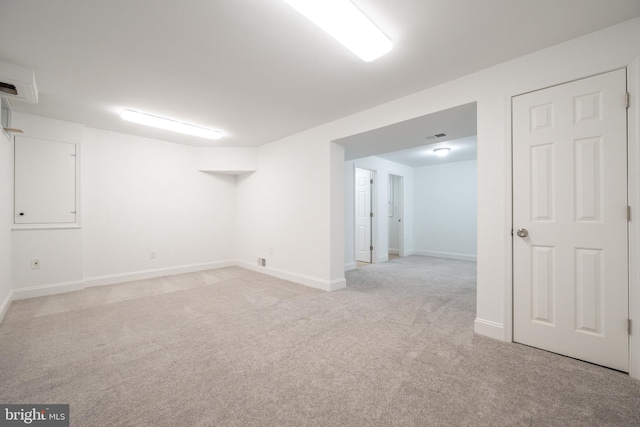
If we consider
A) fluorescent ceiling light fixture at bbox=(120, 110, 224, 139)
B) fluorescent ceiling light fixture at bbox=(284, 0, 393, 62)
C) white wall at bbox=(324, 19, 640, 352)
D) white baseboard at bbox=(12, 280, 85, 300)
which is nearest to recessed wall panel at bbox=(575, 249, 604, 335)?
white wall at bbox=(324, 19, 640, 352)

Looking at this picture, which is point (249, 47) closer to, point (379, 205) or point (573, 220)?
point (573, 220)

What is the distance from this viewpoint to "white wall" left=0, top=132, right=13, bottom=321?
2874 mm

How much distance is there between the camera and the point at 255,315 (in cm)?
291

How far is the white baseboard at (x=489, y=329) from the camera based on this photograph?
2311mm

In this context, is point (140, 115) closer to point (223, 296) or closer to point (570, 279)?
point (223, 296)

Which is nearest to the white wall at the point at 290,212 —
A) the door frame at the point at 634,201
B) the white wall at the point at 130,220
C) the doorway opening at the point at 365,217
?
the white wall at the point at 130,220

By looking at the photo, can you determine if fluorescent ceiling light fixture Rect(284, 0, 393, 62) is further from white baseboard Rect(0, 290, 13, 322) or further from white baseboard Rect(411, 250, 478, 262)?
white baseboard Rect(411, 250, 478, 262)

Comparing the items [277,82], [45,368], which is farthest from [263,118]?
[45,368]

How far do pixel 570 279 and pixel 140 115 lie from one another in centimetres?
496

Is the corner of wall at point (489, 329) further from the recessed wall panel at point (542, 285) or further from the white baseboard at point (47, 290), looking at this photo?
the white baseboard at point (47, 290)

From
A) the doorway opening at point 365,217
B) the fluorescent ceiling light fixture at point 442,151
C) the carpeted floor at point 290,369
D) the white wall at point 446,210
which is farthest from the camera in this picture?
the white wall at point 446,210

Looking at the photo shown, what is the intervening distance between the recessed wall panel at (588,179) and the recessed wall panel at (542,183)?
5.9 inches

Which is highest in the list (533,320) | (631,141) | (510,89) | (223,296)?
(510,89)

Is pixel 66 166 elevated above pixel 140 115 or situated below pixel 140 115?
below
